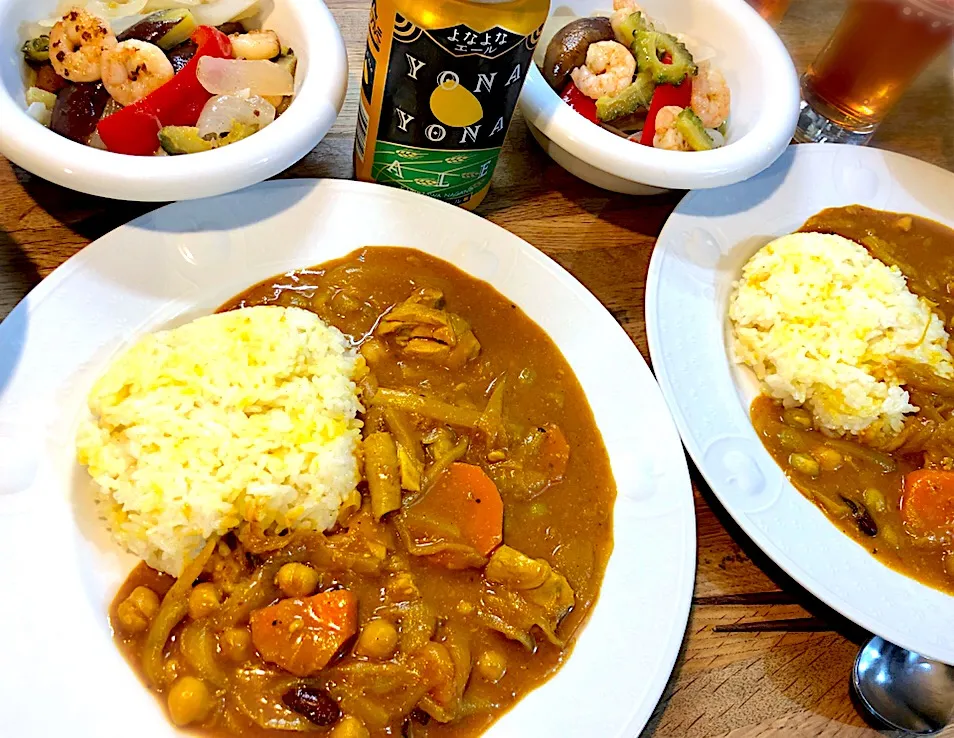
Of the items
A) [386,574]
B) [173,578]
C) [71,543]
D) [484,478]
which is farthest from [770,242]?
[71,543]

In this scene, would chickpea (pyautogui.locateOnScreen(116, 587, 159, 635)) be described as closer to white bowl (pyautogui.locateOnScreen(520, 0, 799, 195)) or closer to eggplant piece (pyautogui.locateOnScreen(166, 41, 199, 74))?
eggplant piece (pyautogui.locateOnScreen(166, 41, 199, 74))

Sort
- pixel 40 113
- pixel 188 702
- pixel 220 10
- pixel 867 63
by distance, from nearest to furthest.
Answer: pixel 188 702 → pixel 40 113 → pixel 220 10 → pixel 867 63

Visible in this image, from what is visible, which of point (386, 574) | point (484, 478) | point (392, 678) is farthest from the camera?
point (484, 478)

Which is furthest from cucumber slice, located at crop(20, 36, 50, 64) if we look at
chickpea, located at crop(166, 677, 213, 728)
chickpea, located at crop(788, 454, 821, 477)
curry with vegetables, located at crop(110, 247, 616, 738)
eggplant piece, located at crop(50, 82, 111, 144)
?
chickpea, located at crop(788, 454, 821, 477)

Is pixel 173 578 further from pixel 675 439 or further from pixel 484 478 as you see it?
pixel 675 439

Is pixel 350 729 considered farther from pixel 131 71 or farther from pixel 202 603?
pixel 131 71

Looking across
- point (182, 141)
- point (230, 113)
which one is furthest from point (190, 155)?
point (230, 113)
